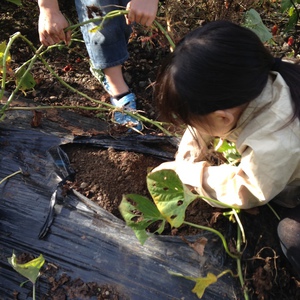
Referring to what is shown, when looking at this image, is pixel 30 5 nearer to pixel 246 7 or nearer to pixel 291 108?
pixel 246 7

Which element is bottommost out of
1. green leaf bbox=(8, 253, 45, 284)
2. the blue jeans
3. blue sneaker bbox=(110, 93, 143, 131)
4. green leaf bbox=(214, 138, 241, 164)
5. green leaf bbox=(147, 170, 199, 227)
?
green leaf bbox=(8, 253, 45, 284)

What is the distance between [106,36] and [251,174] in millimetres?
858

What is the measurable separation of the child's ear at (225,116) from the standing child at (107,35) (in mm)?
430

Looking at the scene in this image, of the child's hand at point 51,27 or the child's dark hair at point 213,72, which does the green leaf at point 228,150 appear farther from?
the child's hand at point 51,27

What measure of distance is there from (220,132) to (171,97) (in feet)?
0.64

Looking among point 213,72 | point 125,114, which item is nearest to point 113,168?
point 125,114

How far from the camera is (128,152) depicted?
4.93 ft

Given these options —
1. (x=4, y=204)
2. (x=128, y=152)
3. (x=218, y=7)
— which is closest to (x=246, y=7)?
(x=218, y=7)

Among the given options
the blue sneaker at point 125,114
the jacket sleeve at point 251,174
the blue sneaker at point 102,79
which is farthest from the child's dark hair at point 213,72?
the blue sneaker at point 102,79

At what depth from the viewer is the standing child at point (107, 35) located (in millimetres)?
1312

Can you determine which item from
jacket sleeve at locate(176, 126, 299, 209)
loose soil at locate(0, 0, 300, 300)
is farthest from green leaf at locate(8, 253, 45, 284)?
jacket sleeve at locate(176, 126, 299, 209)

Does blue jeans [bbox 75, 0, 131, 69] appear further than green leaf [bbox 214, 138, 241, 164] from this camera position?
Yes

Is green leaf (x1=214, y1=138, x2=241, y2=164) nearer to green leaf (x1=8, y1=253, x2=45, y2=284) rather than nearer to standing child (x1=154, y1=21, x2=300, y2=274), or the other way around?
standing child (x1=154, y1=21, x2=300, y2=274)

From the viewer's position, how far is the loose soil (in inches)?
46.3
